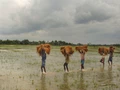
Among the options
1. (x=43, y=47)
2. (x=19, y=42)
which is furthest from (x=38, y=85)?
(x=19, y=42)

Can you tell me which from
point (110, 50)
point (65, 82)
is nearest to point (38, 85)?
point (65, 82)

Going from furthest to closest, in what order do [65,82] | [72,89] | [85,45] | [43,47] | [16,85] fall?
[85,45] < [43,47] < [65,82] < [16,85] < [72,89]

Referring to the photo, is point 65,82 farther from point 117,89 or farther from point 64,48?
point 64,48

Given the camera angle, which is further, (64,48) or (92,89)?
(64,48)

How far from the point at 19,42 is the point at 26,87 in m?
102

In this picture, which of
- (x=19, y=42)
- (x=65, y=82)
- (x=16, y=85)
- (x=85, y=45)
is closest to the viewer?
(x=16, y=85)

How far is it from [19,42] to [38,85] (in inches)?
3986

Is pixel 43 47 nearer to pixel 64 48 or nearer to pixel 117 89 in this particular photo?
pixel 64 48

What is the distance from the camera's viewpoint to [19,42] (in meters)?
115

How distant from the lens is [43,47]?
842 inches

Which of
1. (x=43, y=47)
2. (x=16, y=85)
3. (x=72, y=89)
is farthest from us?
(x=43, y=47)

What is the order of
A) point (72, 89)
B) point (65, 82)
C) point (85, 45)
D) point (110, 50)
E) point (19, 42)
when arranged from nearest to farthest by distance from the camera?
1. point (72, 89)
2. point (65, 82)
3. point (85, 45)
4. point (110, 50)
5. point (19, 42)

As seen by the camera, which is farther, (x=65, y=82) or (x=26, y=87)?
(x=65, y=82)

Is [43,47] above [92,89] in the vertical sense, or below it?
above
